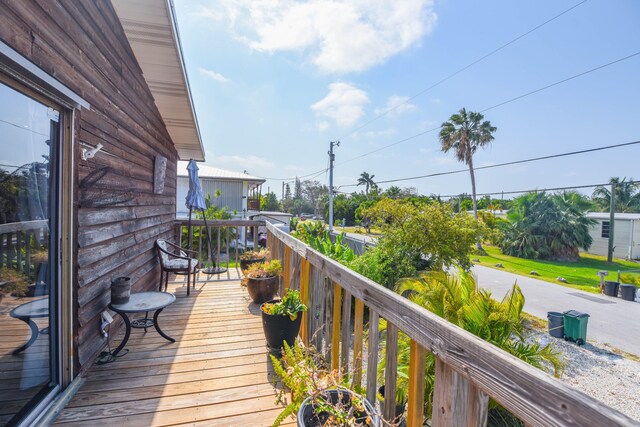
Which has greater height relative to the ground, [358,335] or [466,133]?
[466,133]

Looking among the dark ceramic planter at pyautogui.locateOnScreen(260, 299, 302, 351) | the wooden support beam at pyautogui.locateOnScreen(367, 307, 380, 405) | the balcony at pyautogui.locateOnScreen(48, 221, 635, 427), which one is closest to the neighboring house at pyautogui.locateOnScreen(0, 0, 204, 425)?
the balcony at pyautogui.locateOnScreen(48, 221, 635, 427)

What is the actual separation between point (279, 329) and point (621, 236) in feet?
92.5

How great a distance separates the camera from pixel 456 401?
100cm

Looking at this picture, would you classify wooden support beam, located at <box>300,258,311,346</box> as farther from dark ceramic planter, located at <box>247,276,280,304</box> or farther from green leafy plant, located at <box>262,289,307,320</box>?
dark ceramic planter, located at <box>247,276,280,304</box>

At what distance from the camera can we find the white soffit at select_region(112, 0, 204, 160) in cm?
293

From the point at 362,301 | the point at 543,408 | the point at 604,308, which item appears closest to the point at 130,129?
the point at 362,301

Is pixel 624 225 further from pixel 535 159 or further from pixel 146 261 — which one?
pixel 146 261

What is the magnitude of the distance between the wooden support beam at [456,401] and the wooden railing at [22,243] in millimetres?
2112

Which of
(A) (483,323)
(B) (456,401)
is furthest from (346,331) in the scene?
(A) (483,323)

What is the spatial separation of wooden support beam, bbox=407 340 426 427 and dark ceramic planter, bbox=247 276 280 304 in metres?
3.01

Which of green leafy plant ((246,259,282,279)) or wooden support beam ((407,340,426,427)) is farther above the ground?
wooden support beam ((407,340,426,427))

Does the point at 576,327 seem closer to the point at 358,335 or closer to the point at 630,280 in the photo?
the point at 358,335

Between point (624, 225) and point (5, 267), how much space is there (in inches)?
1167

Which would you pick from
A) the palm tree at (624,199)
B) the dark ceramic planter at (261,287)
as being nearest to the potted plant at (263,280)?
the dark ceramic planter at (261,287)
